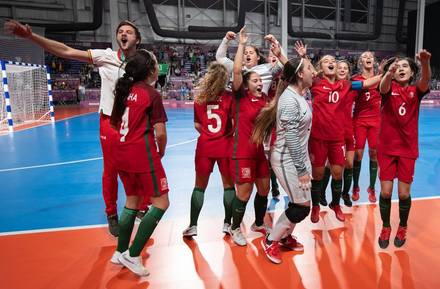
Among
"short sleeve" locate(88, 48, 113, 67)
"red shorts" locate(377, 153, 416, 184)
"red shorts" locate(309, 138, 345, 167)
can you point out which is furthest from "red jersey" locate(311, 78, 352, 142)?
"short sleeve" locate(88, 48, 113, 67)

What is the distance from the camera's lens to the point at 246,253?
3539mm

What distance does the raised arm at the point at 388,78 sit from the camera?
10.8ft

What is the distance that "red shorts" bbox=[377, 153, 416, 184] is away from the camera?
11.4 ft

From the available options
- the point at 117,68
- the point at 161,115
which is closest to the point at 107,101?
the point at 117,68

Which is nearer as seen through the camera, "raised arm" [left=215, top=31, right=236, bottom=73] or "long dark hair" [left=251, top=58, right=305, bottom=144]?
"long dark hair" [left=251, top=58, right=305, bottom=144]

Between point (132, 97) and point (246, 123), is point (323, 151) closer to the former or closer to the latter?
point (246, 123)

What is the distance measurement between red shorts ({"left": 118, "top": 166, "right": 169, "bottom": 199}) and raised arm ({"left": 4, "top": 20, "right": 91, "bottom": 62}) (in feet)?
3.96

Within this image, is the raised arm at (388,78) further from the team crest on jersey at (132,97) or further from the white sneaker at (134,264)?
the white sneaker at (134,264)

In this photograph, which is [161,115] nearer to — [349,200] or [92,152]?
[349,200]

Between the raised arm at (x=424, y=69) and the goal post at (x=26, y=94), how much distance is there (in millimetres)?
13487

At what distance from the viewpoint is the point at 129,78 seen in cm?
296

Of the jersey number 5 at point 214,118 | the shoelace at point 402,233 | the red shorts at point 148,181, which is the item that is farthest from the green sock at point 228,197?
the shoelace at point 402,233

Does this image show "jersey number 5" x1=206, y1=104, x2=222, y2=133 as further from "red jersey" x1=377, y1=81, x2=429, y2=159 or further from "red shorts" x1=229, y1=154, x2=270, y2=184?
"red jersey" x1=377, y1=81, x2=429, y2=159

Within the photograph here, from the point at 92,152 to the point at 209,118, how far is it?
584 cm
